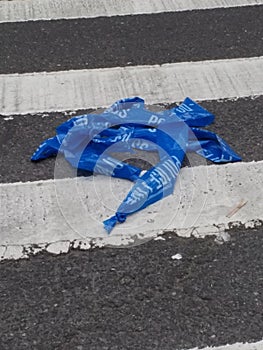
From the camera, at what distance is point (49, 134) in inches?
159

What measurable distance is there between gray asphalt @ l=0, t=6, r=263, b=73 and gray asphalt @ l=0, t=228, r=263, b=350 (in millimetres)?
1847

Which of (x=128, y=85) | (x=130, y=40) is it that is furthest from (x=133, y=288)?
(x=130, y=40)

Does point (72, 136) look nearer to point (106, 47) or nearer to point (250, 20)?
point (106, 47)

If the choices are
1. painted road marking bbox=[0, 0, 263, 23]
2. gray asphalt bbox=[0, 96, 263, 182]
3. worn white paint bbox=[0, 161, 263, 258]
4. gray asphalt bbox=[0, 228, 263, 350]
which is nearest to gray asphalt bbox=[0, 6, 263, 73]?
painted road marking bbox=[0, 0, 263, 23]

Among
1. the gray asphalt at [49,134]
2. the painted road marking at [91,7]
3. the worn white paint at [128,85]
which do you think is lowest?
the painted road marking at [91,7]

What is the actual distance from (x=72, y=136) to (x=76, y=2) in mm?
1989

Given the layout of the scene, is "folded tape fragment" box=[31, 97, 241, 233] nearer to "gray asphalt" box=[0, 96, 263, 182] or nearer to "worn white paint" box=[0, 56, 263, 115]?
"gray asphalt" box=[0, 96, 263, 182]

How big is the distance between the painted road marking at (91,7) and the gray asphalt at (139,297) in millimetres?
2590

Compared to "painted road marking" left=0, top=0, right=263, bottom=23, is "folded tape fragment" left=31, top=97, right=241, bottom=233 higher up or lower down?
higher up

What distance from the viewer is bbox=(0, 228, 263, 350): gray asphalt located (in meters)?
2.84

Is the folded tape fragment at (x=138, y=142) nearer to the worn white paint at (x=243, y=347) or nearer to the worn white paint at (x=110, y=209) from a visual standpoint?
the worn white paint at (x=110, y=209)

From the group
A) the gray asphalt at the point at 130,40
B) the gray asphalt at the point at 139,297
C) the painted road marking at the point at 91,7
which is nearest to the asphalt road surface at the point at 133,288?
the gray asphalt at the point at 139,297

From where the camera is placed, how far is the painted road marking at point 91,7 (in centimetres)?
543

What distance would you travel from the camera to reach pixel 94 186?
3619 mm
